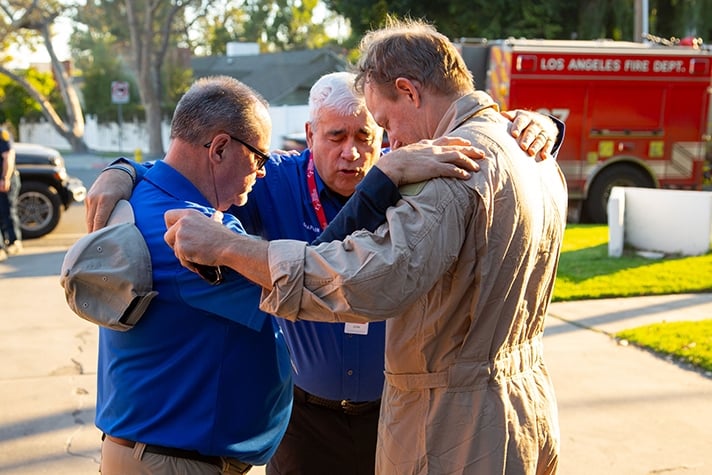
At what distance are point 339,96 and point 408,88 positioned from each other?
1110 millimetres

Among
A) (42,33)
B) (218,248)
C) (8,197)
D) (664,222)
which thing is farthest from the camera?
(42,33)

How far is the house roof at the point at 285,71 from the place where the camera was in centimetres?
4022

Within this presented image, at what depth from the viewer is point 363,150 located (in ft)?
10.5

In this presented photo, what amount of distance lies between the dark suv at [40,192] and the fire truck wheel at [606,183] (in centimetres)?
861

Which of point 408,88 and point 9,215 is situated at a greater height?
point 408,88

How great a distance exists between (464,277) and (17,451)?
12.2 feet

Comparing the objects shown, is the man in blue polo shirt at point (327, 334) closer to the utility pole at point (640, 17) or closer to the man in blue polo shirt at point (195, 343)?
the man in blue polo shirt at point (195, 343)

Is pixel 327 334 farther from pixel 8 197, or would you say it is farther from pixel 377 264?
pixel 8 197

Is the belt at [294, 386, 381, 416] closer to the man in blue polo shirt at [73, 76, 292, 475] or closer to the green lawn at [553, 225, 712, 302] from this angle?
the man in blue polo shirt at [73, 76, 292, 475]

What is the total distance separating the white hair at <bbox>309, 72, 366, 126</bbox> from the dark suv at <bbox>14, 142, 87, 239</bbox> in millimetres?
10244

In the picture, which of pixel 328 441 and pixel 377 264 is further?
pixel 328 441

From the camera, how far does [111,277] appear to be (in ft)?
6.57

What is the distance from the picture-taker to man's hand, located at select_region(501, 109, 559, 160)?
7.19ft

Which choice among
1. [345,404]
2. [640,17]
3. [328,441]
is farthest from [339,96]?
[640,17]
